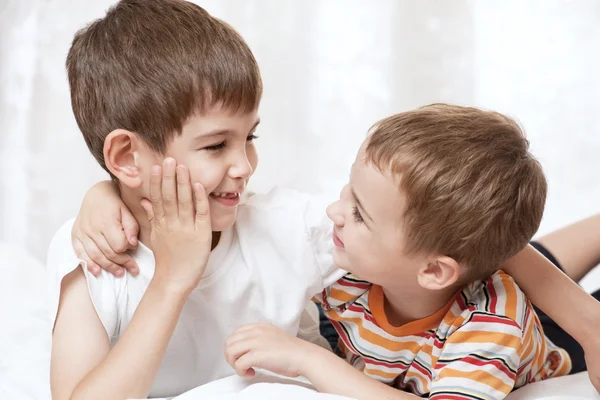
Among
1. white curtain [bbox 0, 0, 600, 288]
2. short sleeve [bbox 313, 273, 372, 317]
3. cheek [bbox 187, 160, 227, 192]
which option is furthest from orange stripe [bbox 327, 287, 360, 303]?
white curtain [bbox 0, 0, 600, 288]

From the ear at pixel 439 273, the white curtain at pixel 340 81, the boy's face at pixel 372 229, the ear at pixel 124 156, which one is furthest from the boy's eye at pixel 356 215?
the white curtain at pixel 340 81

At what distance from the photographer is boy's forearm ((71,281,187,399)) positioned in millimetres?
A: 1244

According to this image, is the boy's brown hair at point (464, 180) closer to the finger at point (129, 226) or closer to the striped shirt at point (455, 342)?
the striped shirt at point (455, 342)

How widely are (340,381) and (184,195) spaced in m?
0.37

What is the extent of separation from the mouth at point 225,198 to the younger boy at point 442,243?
6.5 inches

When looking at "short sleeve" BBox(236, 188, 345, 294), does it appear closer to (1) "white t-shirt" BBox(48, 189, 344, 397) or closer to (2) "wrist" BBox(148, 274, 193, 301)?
(1) "white t-shirt" BBox(48, 189, 344, 397)

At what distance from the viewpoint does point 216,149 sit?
1336mm

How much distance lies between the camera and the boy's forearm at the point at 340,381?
1254 mm

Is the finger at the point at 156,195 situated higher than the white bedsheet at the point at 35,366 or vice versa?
the finger at the point at 156,195

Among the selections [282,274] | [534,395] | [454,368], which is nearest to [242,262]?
[282,274]

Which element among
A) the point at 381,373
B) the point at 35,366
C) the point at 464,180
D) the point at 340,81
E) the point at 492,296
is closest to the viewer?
the point at 464,180

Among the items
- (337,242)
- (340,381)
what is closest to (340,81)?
(337,242)

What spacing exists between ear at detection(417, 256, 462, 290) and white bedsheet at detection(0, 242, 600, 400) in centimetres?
23

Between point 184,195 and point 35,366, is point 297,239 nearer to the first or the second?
point 184,195
